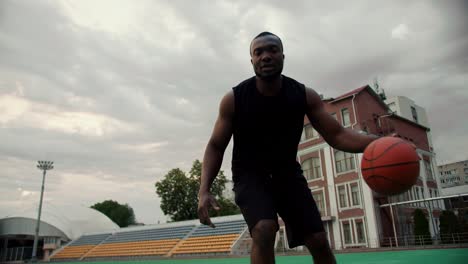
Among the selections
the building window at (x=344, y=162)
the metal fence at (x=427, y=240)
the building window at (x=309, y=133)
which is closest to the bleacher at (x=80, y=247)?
the building window at (x=309, y=133)

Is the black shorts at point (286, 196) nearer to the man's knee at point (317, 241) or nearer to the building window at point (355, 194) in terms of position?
the man's knee at point (317, 241)

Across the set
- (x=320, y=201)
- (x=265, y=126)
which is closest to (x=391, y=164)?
(x=265, y=126)

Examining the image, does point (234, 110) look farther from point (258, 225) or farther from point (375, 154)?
point (375, 154)

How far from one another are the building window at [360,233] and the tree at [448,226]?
4545 mm

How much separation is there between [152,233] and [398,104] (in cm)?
3652

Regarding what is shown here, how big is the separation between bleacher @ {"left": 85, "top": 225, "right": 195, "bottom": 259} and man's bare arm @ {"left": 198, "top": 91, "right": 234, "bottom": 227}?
106 feet

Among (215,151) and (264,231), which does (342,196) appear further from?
(264,231)

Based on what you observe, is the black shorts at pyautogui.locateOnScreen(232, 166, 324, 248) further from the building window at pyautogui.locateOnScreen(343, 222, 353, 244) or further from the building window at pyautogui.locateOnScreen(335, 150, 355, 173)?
the building window at pyautogui.locateOnScreen(343, 222, 353, 244)

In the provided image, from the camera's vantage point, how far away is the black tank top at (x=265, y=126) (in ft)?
10.7

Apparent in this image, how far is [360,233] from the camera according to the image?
984 inches

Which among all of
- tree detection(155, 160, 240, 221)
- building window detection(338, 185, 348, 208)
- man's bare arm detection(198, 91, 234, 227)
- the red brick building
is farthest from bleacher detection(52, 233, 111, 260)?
man's bare arm detection(198, 91, 234, 227)

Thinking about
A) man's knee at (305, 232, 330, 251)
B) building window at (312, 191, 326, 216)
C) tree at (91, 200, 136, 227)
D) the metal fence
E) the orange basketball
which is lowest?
the metal fence

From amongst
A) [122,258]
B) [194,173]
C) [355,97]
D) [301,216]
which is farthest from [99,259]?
[301,216]

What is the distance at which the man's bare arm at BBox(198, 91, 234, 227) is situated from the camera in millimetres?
3252
